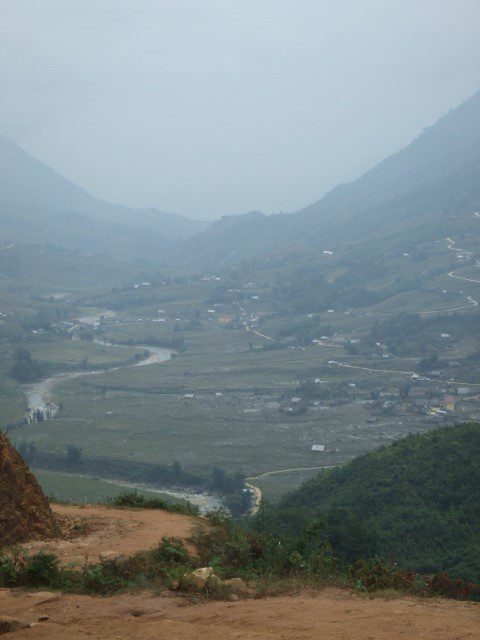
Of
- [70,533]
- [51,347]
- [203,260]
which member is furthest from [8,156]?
[70,533]

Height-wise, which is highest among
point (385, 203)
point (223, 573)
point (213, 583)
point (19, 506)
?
point (385, 203)

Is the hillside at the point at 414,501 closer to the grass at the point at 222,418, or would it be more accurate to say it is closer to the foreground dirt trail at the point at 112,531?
the foreground dirt trail at the point at 112,531

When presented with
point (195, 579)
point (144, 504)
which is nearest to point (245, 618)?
point (195, 579)

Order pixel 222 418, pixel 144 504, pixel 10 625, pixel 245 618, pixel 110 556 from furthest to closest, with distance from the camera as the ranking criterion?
pixel 222 418 < pixel 144 504 < pixel 110 556 < pixel 245 618 < pixel 10 625

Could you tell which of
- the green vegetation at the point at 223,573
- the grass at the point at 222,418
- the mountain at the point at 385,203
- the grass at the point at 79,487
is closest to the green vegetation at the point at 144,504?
the green vegetation at the point at 223,573

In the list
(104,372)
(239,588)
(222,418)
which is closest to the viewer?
(239,588)

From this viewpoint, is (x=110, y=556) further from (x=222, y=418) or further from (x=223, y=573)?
(x=222, y=418)

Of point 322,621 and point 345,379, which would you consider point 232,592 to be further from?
point 345,379

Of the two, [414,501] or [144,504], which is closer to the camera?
[144,504]
